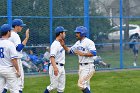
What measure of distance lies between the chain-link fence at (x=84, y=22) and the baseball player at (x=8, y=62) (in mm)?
7472

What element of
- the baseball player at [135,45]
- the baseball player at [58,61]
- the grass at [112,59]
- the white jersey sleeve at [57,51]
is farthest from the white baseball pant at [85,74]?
the baseball player at [135,45]

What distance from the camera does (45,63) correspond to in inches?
707

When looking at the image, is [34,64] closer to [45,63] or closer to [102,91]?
[45,63]

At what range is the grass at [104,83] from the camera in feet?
45.3

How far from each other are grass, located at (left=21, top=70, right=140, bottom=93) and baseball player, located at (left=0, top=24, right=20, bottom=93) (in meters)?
3.90

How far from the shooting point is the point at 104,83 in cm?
1534

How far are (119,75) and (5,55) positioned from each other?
8501 millimetres

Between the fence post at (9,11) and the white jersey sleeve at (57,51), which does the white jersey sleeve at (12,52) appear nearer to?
the white jersey sleeve at (57,51)

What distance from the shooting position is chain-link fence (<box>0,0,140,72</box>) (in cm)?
1777

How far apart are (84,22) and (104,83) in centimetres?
447

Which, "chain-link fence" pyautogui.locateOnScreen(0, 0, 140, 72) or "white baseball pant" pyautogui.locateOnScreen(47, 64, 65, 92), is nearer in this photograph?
"white baseball pant" pyautogui.locateOnScreen(47, 64, 65, 92)

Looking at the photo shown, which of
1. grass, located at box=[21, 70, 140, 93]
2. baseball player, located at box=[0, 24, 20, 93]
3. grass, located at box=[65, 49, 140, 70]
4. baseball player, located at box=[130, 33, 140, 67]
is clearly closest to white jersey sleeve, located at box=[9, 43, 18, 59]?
baseball player, located at box=[0, 24, 20, 93]

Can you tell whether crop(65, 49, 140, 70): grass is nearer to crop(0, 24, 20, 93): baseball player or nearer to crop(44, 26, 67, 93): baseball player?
crop(44, 26, 67, 93): baseball player

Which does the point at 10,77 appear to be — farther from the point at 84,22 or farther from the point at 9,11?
the point at 84,22
